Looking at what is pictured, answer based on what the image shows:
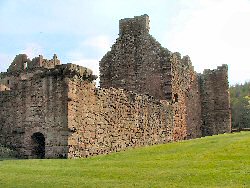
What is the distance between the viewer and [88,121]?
18.2m

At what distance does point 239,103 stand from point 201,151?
45208 millimetres

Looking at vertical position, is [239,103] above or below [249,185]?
above

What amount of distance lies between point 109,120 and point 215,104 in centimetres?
1840

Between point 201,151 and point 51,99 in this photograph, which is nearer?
point 201,151

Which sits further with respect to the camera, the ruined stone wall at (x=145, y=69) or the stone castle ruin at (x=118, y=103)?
the ruined stone wall at (x=145, y=69)

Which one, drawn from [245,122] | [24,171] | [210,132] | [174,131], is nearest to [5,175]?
[24,171]

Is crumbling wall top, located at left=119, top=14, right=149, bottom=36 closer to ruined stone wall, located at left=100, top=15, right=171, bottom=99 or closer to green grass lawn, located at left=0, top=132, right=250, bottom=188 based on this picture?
ruined stone wall, located at left=100, top=15, right=171, bottom=99

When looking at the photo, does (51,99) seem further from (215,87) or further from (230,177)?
(215,87)

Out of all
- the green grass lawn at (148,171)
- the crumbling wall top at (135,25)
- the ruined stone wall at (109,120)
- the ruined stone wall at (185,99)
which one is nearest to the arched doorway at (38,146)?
the ruined stone wall at (109,120)

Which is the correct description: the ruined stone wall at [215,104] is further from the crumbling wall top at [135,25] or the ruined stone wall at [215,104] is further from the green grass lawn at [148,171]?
the green grass lawn at [148,171]

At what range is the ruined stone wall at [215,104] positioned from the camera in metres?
36.4

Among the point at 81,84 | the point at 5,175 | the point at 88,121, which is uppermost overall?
the point at 81,84

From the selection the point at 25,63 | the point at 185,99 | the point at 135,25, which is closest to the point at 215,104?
the point at 185,99

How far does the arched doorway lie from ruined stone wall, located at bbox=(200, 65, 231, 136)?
20104mm
